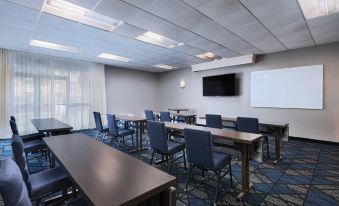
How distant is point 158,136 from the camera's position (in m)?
2.75

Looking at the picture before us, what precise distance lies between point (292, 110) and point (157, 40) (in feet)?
14.5

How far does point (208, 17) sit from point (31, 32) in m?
3.68

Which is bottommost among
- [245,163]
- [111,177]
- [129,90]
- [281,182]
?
[281,182]

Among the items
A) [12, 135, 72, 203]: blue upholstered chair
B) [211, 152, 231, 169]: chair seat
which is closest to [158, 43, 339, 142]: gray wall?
[211, 152, 231, 169]: chair seat

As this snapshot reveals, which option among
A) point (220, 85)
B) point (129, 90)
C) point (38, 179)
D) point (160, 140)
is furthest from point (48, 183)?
point (129, 90)

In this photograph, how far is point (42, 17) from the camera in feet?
10.2

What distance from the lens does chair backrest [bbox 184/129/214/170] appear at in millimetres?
2064

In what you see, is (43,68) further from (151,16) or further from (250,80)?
(250,80)

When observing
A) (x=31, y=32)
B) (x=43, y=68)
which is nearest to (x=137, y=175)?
(x=31, y=32)

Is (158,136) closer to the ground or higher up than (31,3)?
closer to the ground

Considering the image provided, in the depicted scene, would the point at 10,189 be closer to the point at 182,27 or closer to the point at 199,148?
the point at 199,148

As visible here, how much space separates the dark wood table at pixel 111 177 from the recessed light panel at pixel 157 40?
3230 mm

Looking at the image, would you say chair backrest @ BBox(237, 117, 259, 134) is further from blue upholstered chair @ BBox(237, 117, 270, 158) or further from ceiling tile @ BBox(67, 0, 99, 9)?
ceiling tile @ BBox(67, 0, 99, 9)

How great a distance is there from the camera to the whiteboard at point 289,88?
4.82 meters
